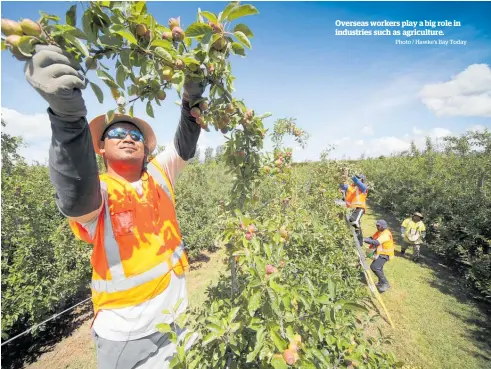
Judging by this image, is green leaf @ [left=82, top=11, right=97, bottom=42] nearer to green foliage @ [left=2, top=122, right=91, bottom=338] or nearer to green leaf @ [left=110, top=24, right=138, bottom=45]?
green leaf @ [left=110, top=24, right=138, bottom=45]

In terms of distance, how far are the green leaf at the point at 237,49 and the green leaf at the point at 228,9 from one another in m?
0.12

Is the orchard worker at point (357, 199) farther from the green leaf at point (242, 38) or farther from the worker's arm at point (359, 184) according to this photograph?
the green leaf at point (242, 38)

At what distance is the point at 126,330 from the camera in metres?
1.58

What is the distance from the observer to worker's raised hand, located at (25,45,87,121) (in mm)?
861

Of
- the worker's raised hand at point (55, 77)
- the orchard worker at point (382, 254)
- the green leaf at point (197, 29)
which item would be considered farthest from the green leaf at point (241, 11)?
the orchard worker at point (382, 254)

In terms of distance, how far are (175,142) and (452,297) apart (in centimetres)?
701

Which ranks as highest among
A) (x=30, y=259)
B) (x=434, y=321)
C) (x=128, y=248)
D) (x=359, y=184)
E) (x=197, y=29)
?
(x=197, y=29)

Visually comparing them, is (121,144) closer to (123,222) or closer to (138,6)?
(123,222)

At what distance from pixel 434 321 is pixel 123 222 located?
6000 millimetres

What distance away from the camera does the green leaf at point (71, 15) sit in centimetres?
87

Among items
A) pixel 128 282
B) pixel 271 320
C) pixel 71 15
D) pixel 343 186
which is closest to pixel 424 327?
pixel 343 186

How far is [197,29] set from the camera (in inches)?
44.2

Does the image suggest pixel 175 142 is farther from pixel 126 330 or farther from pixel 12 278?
pixel 12 278

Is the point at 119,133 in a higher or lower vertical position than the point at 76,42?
lower
